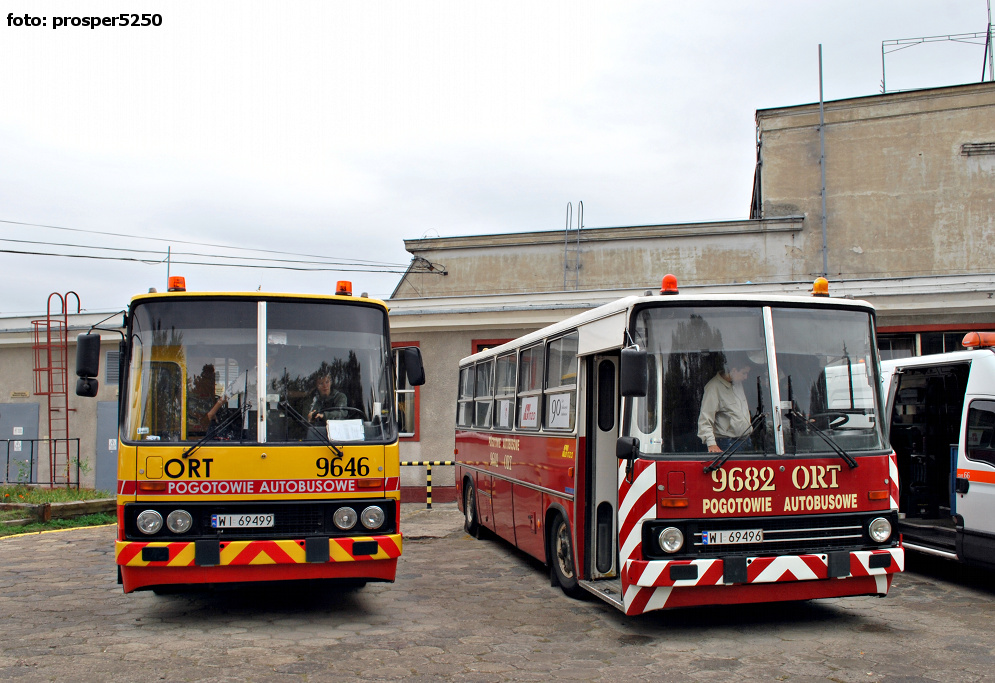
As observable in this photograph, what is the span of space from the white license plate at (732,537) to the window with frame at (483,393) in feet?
17.3

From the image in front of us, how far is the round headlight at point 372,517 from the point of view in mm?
7418

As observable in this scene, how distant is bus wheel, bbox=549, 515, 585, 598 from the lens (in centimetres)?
847

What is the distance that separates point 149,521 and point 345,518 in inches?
59.7

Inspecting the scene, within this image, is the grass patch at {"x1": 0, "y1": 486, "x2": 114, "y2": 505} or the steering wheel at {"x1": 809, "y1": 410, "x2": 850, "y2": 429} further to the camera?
the grass patch at {"x1": 0, "y1": 486, "x2": 114, "y2": 505}

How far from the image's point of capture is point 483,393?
12461 mm

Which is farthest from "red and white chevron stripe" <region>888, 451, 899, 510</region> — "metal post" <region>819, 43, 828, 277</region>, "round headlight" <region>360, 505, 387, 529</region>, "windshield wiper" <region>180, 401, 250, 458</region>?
"metal post" <region>819, 43, 828, 277</region>

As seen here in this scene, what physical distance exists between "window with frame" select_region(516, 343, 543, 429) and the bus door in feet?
4.71

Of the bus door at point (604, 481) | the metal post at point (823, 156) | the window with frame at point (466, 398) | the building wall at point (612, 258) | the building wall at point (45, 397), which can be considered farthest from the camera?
the building wall at point (612, 258)

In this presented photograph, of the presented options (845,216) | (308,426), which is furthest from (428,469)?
(845,216)

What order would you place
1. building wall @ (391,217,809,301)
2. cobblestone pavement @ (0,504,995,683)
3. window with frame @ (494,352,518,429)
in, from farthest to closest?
1. building wall @ (391,217,809,301)
2. window with frame @ (494,352,518,429)
3. cobblestone pavement @ (0,504,995,683)

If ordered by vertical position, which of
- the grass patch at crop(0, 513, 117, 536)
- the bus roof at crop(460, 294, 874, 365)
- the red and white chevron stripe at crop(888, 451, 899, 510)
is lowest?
the grass patch at crop(0, 513, 117, 536)

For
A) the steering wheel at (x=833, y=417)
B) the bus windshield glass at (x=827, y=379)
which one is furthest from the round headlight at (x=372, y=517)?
the steering wheel at (x=833, y=417)

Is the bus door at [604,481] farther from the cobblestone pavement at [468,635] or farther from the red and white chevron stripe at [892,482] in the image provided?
the red and white chevron stripe at [892,482]

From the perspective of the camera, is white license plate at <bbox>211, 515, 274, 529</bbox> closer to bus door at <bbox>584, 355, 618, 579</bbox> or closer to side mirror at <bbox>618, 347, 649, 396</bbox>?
bus door at <bbox>584, 355, 618, 579</bbox>
